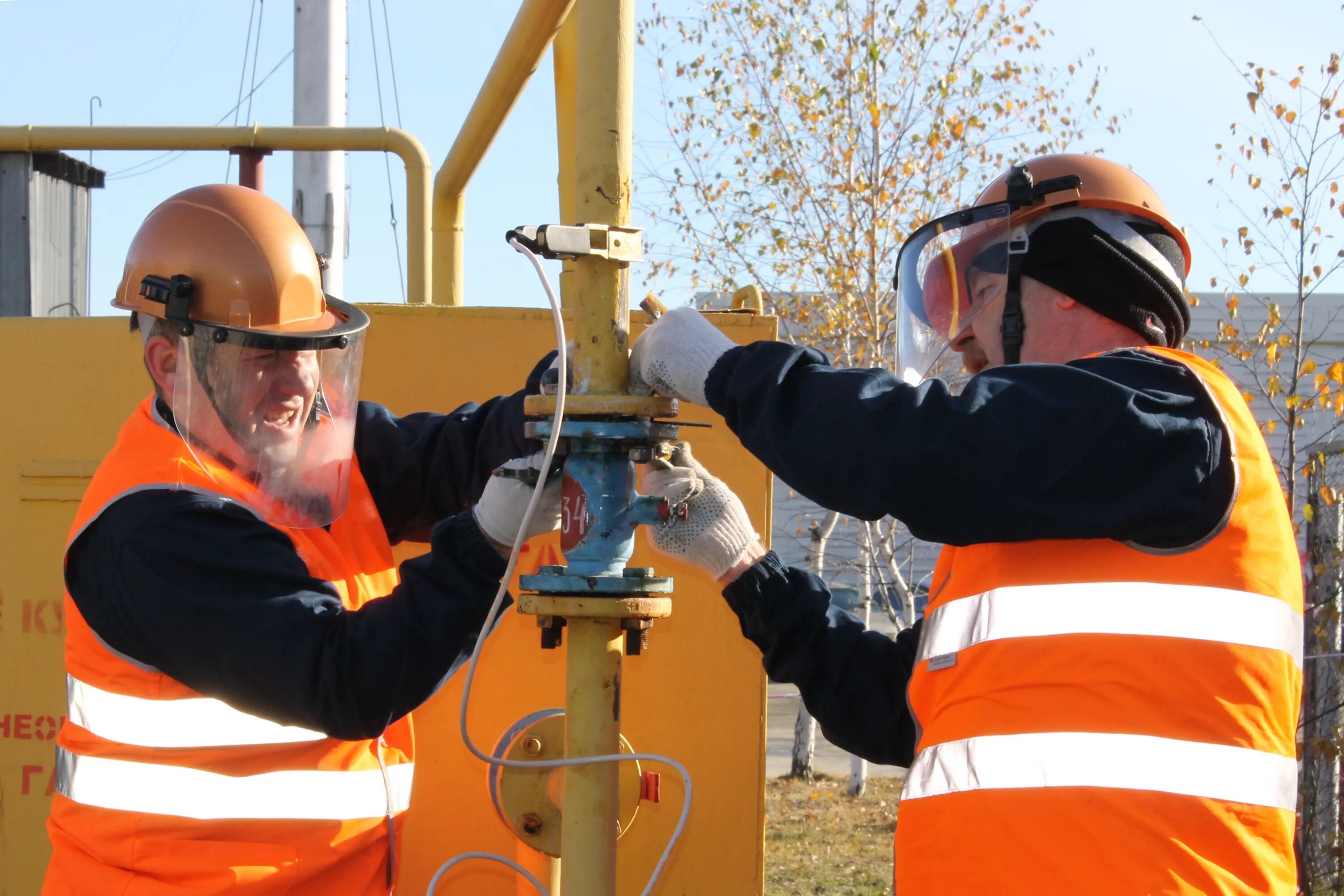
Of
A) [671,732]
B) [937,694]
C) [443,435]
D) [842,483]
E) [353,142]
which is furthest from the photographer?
[353,142]

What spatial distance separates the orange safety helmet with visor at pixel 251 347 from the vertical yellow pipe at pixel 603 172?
2.08ft

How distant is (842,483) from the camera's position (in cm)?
161

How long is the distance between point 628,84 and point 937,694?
985 mm

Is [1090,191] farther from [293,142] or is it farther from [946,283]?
[293,142]

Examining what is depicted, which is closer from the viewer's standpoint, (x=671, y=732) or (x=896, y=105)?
(x=671, y=732)

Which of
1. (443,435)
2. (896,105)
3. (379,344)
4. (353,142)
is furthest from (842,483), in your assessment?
(896,105)

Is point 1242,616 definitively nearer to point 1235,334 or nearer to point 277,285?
point 277,285

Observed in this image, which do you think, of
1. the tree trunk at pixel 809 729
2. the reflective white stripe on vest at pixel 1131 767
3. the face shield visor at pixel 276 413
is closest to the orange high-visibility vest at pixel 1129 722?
the reflective white stripe on vest at pixel 1131 767

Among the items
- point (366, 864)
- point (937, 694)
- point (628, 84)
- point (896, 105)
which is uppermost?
point (896, 105)

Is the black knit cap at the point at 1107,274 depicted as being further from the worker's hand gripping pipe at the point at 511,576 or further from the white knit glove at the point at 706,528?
the worker's hand gripping pipe at the point at 511,576

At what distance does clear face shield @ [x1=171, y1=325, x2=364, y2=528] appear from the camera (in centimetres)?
208

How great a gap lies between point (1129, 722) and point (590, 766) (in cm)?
72

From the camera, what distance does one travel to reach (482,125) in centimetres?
301

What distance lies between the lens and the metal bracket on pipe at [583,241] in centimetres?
162
